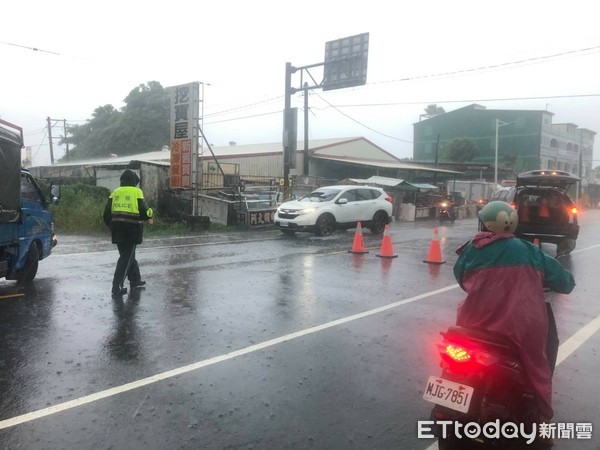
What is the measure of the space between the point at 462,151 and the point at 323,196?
39341 mm

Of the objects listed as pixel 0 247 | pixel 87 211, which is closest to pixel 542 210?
pixel 0 247

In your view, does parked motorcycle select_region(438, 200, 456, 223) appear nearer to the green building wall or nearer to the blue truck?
the blue truck

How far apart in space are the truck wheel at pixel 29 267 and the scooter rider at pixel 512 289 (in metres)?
6.86

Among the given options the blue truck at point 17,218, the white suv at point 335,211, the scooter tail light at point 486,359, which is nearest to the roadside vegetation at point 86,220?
the white suv at point 335,211

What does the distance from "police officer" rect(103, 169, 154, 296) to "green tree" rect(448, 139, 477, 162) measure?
1939 inches

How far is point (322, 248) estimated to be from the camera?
12930mm

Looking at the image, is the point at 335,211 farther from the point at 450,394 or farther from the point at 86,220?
the point at 450,394

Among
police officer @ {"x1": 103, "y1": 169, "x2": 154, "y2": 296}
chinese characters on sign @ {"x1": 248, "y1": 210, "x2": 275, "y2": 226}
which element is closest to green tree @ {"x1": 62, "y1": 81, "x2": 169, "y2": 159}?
chinese characters on sign @ {"x1": 248, "y1": 210, "x2": 275, "y2": 226}

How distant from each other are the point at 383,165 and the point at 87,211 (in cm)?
2161

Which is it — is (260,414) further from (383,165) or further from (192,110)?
(383,165)

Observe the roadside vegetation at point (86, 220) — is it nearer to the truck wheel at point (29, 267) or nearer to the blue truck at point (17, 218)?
the blue truck at point (17, 218)

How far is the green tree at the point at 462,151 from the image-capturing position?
52.0 metres
